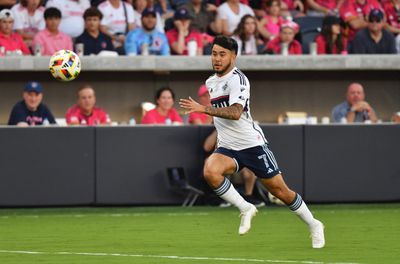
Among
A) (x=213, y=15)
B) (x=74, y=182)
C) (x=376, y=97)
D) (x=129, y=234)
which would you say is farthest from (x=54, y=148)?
(x=376, y=97)

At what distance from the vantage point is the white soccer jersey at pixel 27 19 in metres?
17.3

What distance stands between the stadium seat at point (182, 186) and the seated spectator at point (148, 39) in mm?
2723

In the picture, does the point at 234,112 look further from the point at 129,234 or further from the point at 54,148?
the point at 54,148

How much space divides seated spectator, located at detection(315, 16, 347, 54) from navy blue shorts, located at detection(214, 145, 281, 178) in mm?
7715

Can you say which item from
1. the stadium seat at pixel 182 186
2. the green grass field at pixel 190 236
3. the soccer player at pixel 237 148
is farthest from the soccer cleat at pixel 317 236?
the stadium seat at pixel 182 186

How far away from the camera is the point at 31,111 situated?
51.3 ft

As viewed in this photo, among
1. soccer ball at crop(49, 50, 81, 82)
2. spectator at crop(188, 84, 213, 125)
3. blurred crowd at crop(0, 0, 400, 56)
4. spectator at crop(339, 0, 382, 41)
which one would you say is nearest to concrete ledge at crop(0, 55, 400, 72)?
blurred crowd at crop(0, 0, 400, 56)

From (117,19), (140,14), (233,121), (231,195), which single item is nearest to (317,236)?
(231,195)

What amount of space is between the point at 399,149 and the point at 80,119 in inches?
198

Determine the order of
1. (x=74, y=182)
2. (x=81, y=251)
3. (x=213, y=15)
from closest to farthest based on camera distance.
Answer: (x=81, y=251) < (x=74, y=182) < (x=213, y=15)

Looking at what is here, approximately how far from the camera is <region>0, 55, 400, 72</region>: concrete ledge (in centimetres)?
1681

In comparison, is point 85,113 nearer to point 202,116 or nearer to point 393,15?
point 202,116

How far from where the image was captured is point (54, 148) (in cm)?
1522

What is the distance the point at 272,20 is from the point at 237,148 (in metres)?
8.72
